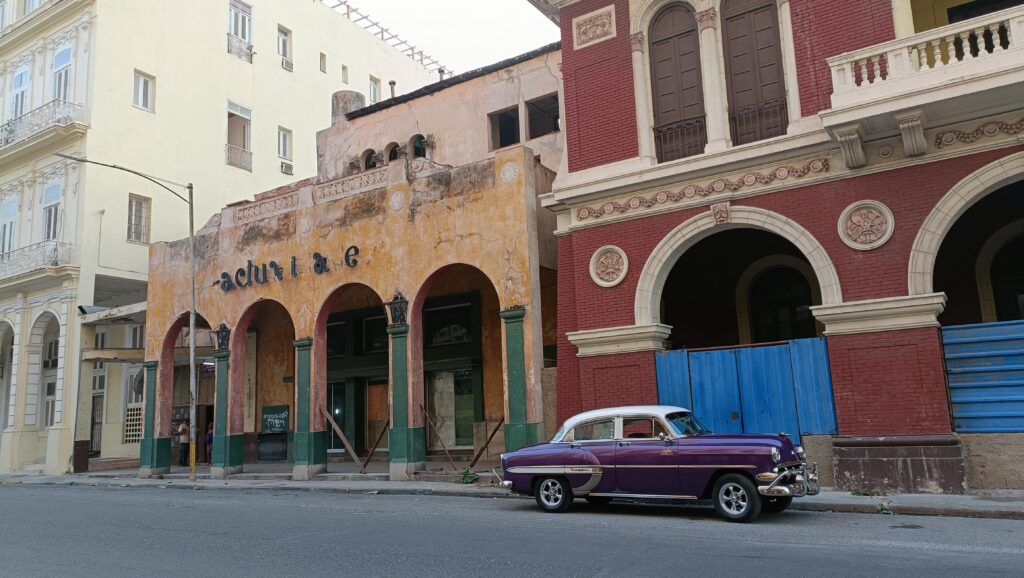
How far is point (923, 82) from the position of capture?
11789mm

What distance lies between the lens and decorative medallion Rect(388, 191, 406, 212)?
62.5ft

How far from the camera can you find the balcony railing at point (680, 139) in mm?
15055

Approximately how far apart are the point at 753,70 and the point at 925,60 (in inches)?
132

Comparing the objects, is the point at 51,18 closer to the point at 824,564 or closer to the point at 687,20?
the point at 687,20

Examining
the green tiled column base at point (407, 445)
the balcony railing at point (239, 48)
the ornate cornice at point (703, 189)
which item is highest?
the balcony railing at point (239, 48)

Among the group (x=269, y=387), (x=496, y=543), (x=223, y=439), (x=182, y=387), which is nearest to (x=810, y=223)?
(x=496, y=543)

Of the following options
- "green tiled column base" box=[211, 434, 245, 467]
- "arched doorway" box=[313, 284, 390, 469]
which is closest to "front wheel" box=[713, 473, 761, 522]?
"arched doorway" box=[313, 284, 390, 469]

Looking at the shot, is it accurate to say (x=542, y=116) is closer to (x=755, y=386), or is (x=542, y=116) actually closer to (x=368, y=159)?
(x=368, y=159)

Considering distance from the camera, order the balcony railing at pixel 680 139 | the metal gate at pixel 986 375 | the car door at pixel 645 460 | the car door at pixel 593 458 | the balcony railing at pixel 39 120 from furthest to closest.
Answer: the balcony railing at pixel 39 120 → the balcony railing at pixel 680 139 → the metal gate at pixel 986 375 → the car door at pixel 593 458 → the car door at pixel 645 460

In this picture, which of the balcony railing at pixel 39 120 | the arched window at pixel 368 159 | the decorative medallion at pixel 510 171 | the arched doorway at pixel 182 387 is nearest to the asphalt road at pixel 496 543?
the decorative medallion at pixel 510 171

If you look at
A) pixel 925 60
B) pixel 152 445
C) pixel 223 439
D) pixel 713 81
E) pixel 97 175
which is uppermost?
pixel 97 175

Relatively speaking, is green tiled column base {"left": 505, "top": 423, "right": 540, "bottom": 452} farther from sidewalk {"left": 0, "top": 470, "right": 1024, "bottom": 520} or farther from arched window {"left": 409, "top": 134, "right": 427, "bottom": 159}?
arched window {"left": 409, "top": 134, "right": 427, "bottom": 159}

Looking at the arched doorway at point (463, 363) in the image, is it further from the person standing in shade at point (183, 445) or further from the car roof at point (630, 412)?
the person standing in shade at point (183, 445)

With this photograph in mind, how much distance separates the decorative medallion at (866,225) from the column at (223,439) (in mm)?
17069
